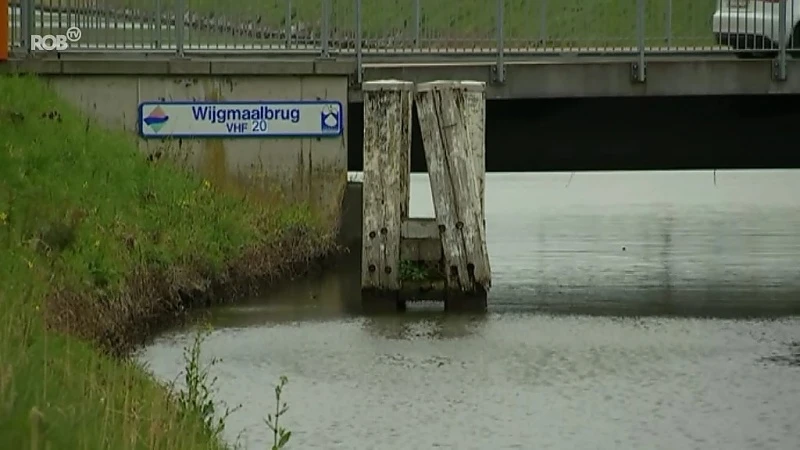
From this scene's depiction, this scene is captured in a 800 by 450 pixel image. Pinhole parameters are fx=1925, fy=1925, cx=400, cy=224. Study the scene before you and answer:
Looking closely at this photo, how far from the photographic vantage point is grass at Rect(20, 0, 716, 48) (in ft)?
74.0

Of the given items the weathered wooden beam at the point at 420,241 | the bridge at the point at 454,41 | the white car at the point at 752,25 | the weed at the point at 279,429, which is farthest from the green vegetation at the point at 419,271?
the white car at the point at 752,25

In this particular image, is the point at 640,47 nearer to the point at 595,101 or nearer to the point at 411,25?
the point at 595,101

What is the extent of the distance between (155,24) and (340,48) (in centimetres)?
219

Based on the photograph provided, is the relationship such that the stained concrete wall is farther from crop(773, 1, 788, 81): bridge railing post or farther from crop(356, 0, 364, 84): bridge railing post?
crop(773, 1, 788, 81): bridge railing post

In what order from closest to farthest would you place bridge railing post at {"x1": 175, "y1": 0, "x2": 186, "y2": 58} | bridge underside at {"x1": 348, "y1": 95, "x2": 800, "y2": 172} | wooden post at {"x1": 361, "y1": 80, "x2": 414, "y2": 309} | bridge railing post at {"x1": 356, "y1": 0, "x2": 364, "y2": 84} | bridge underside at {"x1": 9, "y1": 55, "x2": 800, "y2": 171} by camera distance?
wooden post at {"x1": 361, "y1": 80, "x2": 414, "y2": 309}, bridge underside at {"x1": 9, "y1": 55, "x2": 800, "y2": 171}, bridge railing post at {"x1": 356, "y1": 0, "x2": 364, "y2": 84}, bridge railing post at {"x1": 175, "y1": 0, "x2": 186, "y2": 58}, bridge underside at {"x1": 348, "y1": 95, "x2": 800, "y2": 172}

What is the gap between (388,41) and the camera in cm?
2253

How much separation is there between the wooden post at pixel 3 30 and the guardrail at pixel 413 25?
20.1 inches

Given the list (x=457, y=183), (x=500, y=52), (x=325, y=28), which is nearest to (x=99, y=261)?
(x=457, y=183)

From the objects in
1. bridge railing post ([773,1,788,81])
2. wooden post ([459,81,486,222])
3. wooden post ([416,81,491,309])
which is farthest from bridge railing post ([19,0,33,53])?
bridge railing post ([773,1,788,81])

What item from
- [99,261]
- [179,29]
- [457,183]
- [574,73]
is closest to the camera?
[99,261]

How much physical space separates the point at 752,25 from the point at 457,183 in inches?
247

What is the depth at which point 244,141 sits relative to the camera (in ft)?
71.2

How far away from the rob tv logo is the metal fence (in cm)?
5

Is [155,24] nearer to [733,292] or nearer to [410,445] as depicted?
[733,292]
